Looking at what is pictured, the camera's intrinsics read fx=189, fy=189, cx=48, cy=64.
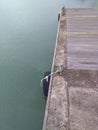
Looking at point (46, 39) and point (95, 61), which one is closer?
point (95, 61)

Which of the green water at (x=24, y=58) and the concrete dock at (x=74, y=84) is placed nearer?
the concrete dock at (x=74, y=84)

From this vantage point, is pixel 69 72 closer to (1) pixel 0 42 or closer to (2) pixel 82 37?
(2) pixel 82 37

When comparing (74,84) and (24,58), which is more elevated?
(74,84)

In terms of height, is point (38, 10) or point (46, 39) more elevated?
point (38, 10)

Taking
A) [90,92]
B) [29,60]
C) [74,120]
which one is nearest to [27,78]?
[29,60]

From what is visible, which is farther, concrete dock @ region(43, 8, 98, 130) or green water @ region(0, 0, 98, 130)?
green water @ region(0, 0, 98, 130)
